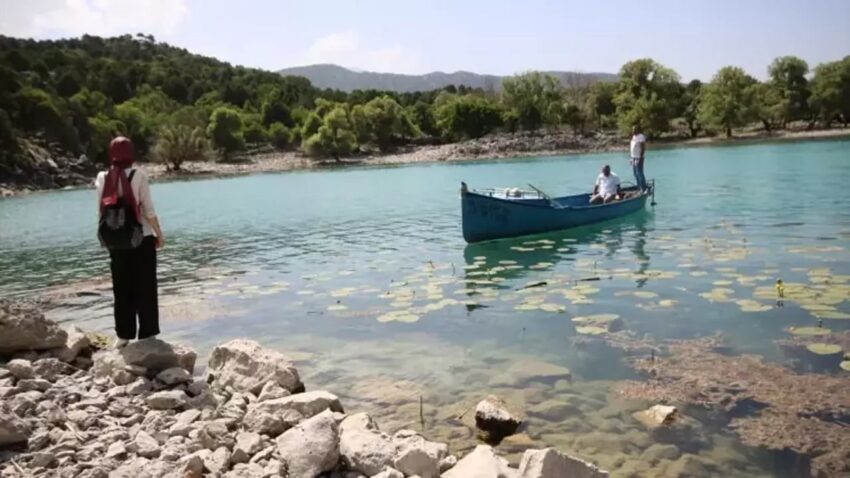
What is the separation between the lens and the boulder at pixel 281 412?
5922mm

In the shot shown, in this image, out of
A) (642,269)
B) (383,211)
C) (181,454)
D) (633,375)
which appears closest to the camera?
(181,454)

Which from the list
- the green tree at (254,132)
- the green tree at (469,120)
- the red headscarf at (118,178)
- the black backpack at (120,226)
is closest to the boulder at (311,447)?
the black backpack at (120,226)

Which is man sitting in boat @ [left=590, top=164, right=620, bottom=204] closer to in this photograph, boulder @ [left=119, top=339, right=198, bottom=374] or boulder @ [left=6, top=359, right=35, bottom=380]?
boulder @ [left=119, top=339, right=198, bottom=374]

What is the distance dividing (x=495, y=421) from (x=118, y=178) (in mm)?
4554

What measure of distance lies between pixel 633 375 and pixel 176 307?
901 cm

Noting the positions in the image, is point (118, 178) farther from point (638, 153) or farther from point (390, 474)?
point (638, 153)

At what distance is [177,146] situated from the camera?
90125 millimetres

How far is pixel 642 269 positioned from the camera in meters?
14.3

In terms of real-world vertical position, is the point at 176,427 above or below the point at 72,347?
below

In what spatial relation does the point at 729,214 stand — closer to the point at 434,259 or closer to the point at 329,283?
the point at 434,259

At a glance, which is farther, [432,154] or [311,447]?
[432,154]

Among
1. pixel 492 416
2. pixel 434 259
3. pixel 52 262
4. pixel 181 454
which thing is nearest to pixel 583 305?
pixel 492 416

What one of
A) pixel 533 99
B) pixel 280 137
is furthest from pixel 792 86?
pixel 280 137

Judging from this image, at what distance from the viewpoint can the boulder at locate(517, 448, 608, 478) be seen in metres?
4.61
